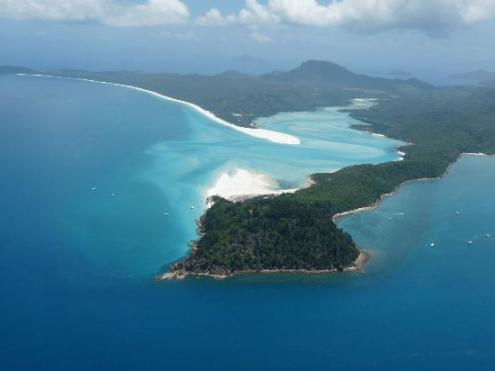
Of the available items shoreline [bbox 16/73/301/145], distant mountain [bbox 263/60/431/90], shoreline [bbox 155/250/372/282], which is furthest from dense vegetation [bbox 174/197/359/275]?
distant mountain [bbox 263/60/431/90]

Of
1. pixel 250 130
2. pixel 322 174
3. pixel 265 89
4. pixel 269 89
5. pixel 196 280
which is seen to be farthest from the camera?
pixel 269 89

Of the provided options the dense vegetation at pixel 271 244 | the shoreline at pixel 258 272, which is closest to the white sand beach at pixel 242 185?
the dense vegetation at pixel 271 244

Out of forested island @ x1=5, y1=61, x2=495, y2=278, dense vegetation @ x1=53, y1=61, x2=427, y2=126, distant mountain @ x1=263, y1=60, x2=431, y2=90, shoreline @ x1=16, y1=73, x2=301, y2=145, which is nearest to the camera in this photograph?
forested island @ x1=5, y1=61, x2=495, y2=278

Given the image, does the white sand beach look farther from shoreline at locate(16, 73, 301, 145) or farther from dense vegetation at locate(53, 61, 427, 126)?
dense vegetation at locate(53, 61, 427, 126)

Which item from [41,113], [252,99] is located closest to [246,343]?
[41,113]

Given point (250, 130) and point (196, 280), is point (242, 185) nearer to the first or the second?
point (196, 280)

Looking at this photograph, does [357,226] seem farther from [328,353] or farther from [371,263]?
[328,353]

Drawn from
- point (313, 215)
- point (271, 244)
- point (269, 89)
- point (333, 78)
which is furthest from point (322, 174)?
point (333, 78)
